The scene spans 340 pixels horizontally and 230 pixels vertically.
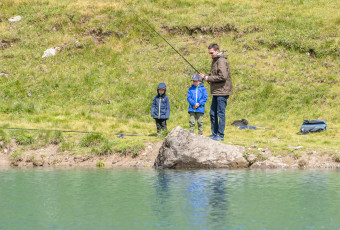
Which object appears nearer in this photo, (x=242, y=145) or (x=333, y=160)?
(x=333, y=160)

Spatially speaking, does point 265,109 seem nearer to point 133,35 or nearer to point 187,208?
point 133,35

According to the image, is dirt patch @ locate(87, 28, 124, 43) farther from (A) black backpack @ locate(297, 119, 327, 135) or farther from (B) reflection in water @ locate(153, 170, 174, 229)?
(B) reflection in water @ locate(153, 170, 174, 229)

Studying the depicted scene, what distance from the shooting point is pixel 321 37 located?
77.3 ft

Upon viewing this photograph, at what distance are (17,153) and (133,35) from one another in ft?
47.9

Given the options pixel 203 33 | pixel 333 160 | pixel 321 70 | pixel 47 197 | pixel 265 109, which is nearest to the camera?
pixel 47 197

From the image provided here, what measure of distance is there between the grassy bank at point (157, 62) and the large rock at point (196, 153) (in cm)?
289

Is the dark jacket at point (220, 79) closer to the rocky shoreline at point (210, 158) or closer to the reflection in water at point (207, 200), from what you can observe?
the rocky shoreline at point (210, 158)

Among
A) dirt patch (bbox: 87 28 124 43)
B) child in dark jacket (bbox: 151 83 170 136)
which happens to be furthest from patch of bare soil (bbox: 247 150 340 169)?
dirt patch (bbox: 87 28 124 43)

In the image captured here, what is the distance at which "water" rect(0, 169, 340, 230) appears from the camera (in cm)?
627

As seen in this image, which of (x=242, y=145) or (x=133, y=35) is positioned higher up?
(x=133, y=35)

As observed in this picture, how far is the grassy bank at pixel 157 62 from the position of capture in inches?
736

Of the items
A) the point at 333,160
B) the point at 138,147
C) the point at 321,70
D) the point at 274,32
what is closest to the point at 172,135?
the point at 138,147

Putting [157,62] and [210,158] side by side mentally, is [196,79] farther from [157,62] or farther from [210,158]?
[157,62]

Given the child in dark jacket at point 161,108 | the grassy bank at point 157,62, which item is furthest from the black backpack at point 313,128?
the child in dark jacket at point 161,108
